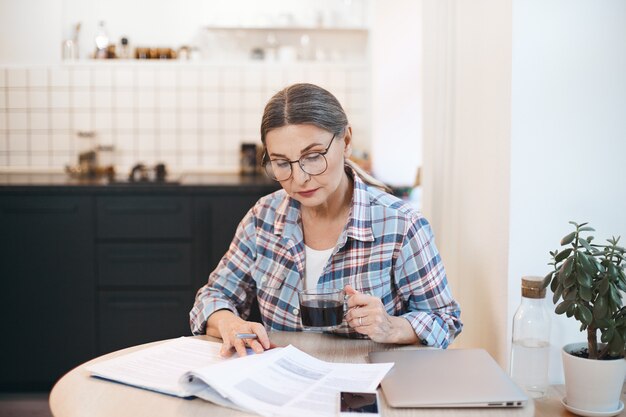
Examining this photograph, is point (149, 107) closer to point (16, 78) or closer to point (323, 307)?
point (16, 78)

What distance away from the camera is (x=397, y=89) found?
12.6ft

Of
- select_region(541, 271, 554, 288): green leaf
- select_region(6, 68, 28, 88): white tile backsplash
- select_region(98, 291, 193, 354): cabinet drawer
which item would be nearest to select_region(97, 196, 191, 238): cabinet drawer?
select_region(98, 291, 193, 354): cabinet drawer

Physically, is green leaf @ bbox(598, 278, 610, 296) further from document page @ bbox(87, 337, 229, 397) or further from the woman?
document page @ bbox(87, 337, 229, 397)

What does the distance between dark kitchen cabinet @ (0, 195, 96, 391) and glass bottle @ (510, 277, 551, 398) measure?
251cm

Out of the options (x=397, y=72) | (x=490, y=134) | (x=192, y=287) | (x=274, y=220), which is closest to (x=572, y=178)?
(x=490, y=134)

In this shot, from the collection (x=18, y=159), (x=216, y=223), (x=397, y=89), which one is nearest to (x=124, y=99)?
(x=18, y=159)

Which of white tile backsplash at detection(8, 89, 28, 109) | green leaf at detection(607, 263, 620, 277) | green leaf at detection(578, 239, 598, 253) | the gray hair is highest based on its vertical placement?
white tile backsplash at detection(8, 89, 28, 109)

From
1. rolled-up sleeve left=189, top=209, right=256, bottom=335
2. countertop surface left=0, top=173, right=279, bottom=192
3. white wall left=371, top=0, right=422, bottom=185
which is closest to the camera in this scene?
rolled-up sleeve left=189, top=209, right=256, bottom=335

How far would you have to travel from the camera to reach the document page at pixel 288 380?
51.3 inches

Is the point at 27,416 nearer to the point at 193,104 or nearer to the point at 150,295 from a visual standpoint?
the point at 150,295

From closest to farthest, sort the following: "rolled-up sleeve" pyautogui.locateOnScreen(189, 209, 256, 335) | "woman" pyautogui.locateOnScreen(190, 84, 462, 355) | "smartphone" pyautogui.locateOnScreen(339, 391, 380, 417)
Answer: "smartphone" pyautogui.locateOnScreen(339, 391, 380, 417), "woman" pyautogui.locateOnScreen(190, 84, 462, 355), "rolled-up sleeve" pyautogui.locateOnScreen(189, 209, 256, 335)

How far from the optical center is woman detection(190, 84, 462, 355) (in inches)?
72.2

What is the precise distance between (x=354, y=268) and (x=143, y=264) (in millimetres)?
2146

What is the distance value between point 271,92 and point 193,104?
0.45 metres
